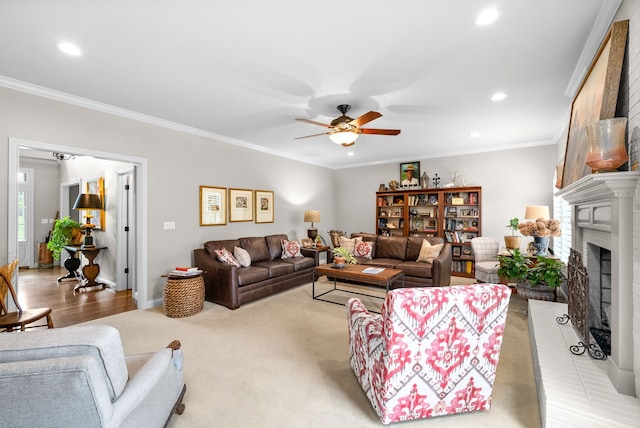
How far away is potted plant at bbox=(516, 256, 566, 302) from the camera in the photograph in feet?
10.7

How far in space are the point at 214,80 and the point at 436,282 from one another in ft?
13.5

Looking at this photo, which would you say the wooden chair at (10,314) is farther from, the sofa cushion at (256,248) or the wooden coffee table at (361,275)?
the wooden coffee table at (361,275)

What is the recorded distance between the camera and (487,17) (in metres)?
2.01

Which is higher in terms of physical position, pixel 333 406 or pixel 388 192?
pixel 388 192

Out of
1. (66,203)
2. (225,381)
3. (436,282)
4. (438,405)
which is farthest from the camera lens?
(66,203)

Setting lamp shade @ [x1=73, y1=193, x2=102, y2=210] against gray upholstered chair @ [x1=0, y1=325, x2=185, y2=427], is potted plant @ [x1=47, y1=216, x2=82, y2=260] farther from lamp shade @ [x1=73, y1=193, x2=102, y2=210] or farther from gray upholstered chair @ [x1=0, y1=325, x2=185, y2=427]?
gray upholstered chair @ [x1=0, y1=325, x2=185, y2=427]

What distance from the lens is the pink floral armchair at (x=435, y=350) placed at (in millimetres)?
1648

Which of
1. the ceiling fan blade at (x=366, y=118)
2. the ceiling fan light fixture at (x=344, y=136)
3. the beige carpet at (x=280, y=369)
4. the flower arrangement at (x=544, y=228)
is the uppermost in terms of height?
the ceiling fan blade at (x=366, y=118)

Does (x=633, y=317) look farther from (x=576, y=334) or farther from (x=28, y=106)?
(x=28, y=106)

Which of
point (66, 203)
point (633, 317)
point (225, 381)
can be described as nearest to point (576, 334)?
point (633, 317)

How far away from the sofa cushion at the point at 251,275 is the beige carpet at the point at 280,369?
441 millimetres

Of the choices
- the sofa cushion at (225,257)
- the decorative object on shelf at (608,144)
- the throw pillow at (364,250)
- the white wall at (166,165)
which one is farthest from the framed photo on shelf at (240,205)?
the decorative object on shelf at (608,144)

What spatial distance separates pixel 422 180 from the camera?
6527 mm

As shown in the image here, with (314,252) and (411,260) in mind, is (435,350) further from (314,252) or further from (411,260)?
(314,252)
